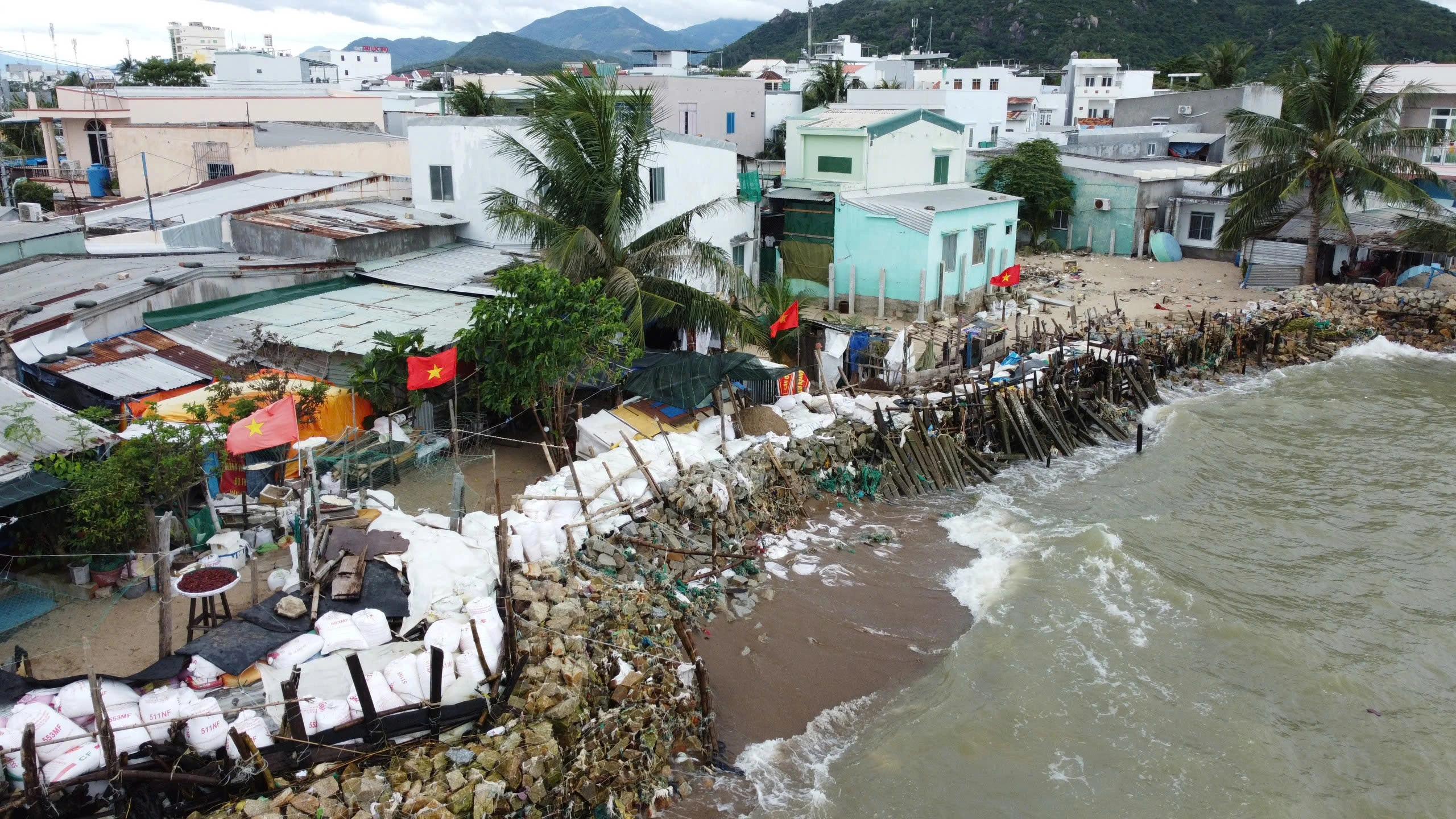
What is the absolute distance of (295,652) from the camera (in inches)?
370

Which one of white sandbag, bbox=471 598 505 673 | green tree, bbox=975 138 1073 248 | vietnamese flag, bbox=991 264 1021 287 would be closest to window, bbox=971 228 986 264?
vietnamese flag, bbox=991 264 1021 287

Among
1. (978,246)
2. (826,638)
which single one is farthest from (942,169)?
(826,638)

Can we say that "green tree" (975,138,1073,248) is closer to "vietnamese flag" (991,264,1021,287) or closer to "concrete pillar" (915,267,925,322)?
"vietnamese flag" (991,264,1021,287)

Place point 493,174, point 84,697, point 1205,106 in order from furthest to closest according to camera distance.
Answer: point 1205,106 < point 493,174 < point 84,697

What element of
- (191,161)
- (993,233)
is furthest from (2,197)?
(993,233)

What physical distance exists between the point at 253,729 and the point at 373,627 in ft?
5.20

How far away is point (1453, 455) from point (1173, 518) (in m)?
7.90

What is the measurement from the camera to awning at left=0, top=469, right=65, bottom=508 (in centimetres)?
1023

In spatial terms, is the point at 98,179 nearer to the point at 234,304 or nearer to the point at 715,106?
the point at 234,304

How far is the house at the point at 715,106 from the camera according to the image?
40438 millimetres

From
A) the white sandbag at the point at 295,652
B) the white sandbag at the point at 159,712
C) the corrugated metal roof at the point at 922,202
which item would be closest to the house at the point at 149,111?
the corrugated metal roof at the point at 922,202

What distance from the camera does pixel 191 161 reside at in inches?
1217

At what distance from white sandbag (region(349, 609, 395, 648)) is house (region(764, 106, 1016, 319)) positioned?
61.0 feet

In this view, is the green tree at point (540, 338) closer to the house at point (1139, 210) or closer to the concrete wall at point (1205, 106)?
the house at point (1139, 210)
